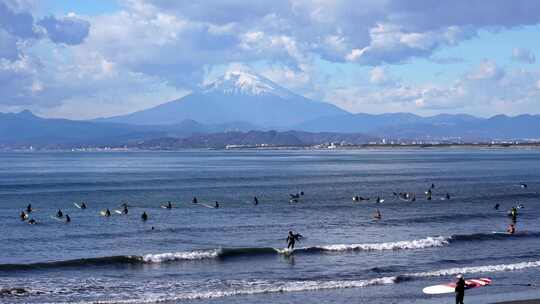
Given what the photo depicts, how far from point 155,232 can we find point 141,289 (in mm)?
21960

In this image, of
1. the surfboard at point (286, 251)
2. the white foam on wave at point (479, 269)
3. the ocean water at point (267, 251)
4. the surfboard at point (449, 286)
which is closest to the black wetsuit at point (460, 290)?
the ocean water at point (267, 251)

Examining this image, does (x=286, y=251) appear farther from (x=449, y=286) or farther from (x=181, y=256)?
(x=449, y=286)

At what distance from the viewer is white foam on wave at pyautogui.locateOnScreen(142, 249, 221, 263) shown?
145 ft

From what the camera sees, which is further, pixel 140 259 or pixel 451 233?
pixel 451 233

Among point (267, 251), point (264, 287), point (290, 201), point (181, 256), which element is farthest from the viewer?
point (290, 201)

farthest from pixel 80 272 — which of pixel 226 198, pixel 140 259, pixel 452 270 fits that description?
pixel 226 198

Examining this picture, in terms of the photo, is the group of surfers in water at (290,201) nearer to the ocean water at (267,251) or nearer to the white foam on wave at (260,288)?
the ocean water at (267,251)

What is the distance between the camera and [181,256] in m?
Answer: 45.0

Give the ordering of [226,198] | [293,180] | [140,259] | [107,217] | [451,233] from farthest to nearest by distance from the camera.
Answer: [293,180] < [226,198] < [107,217] < [451,233] < [140,259]

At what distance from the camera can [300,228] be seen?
194ft

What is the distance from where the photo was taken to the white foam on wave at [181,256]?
4416 centimetres

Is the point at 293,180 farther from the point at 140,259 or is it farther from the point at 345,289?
the point at 345,289

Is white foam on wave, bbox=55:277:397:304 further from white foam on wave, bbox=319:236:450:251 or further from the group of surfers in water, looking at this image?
the group of surfers in water

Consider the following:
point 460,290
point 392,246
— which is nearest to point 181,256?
point 392,246
